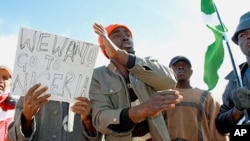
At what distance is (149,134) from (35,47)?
3.58ft

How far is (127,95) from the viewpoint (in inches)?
112

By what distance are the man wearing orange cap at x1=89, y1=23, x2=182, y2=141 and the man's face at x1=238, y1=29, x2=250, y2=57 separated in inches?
27.4

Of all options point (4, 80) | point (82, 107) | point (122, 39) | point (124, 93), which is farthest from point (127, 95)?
point (4, 80)

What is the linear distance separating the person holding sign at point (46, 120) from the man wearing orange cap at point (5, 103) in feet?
4.45

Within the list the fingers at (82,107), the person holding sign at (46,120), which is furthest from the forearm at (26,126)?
the fingers at (82,107)

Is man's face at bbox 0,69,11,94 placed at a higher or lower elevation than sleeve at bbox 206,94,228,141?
higher

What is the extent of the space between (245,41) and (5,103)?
8.94ft

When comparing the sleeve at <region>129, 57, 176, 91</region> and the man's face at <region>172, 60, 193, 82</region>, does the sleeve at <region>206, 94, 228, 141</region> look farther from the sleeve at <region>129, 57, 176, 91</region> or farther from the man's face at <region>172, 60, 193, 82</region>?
the sleeve at <region>129, 57, 176, 91</region>

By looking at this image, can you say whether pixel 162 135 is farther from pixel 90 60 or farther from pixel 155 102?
pixel 90 60

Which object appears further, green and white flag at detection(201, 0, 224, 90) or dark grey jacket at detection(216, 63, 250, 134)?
green and white flag at detection(201, 0, 224, 90)

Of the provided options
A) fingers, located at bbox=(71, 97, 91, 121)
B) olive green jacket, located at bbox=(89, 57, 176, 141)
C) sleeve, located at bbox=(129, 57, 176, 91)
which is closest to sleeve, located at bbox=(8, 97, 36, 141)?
fingers, located at bbox=(71, 97, 91, 121)

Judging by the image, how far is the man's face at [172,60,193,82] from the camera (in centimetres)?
466

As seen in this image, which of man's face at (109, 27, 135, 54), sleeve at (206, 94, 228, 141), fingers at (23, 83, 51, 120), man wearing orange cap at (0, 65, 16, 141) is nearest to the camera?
fingers at (23, 83, 51, 120)

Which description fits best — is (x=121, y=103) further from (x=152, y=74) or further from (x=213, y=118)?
(x=213, y=118)
